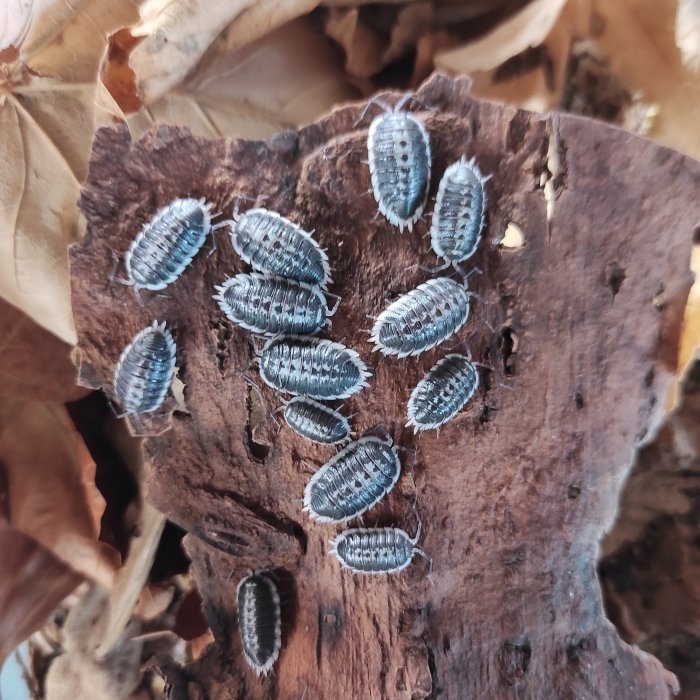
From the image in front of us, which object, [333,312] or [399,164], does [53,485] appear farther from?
[399,164]

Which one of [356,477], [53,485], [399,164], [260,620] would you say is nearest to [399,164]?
[399,164]

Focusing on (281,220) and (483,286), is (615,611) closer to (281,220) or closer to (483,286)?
(483,286)

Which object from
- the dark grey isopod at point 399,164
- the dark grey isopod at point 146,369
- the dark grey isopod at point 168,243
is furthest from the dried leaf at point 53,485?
the dark grey isopod at point 399,164

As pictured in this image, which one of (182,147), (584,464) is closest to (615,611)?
(584,464)

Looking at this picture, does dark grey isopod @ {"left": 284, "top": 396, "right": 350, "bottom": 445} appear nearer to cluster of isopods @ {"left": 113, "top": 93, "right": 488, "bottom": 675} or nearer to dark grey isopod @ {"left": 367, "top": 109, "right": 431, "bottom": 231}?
cluster of isopods @ {"left": 113, "top": 93, "right": 488, "bottom": 675}

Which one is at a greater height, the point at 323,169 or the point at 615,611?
the point at 323,169

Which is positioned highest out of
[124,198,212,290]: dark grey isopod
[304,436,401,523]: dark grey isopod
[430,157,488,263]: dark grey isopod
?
[430,157,488,263]: dark grey isopod

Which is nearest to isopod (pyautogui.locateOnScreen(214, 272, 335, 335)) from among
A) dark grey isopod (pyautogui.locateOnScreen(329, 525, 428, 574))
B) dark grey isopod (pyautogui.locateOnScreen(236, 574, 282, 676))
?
dark grey isopod (pyautogui.locateOnScreen(329, 525, 428, 574))
